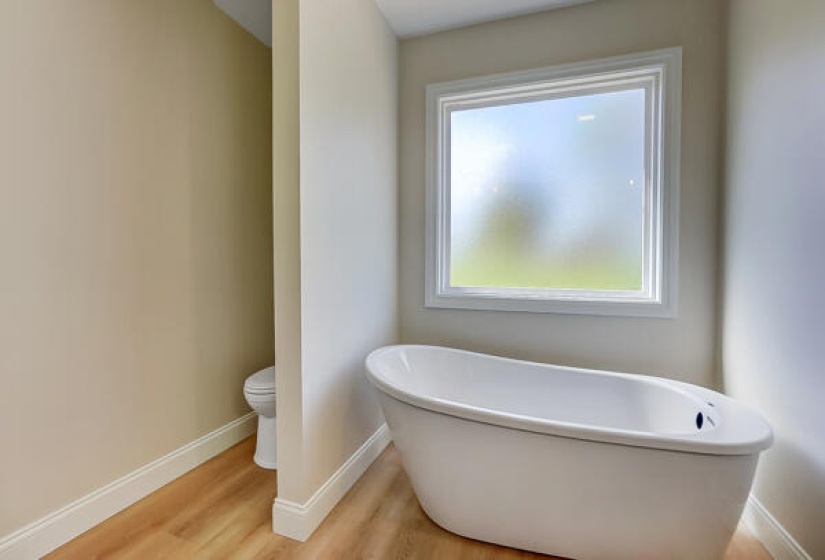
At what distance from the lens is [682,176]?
1.92 meters

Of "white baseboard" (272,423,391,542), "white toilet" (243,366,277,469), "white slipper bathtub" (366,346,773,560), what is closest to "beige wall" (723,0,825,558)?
"white slipper bathtub" (366,346,773,560)

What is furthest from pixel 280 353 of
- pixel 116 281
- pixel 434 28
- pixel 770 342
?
pixel 434 28

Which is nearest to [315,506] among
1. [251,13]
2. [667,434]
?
[667,434]

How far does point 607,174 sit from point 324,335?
183cm

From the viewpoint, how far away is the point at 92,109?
1.53 m

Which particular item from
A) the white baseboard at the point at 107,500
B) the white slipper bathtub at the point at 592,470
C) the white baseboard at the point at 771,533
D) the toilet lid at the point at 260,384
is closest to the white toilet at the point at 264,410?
the toilet lid at the point at 260,384

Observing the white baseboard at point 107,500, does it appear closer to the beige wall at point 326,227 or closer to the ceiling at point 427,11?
the beige wall at point 326,227

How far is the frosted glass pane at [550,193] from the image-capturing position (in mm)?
2121

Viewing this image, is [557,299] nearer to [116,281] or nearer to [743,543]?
[743,543]

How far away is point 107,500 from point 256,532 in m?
0.68

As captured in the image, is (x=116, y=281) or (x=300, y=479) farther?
(x=116, y=281)

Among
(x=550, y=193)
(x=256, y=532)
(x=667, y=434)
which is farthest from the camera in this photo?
(x=550, y=193)

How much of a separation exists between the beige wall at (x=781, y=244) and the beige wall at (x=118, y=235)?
261cm

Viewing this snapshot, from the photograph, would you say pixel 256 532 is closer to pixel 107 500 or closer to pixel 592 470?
pixel 107 500
